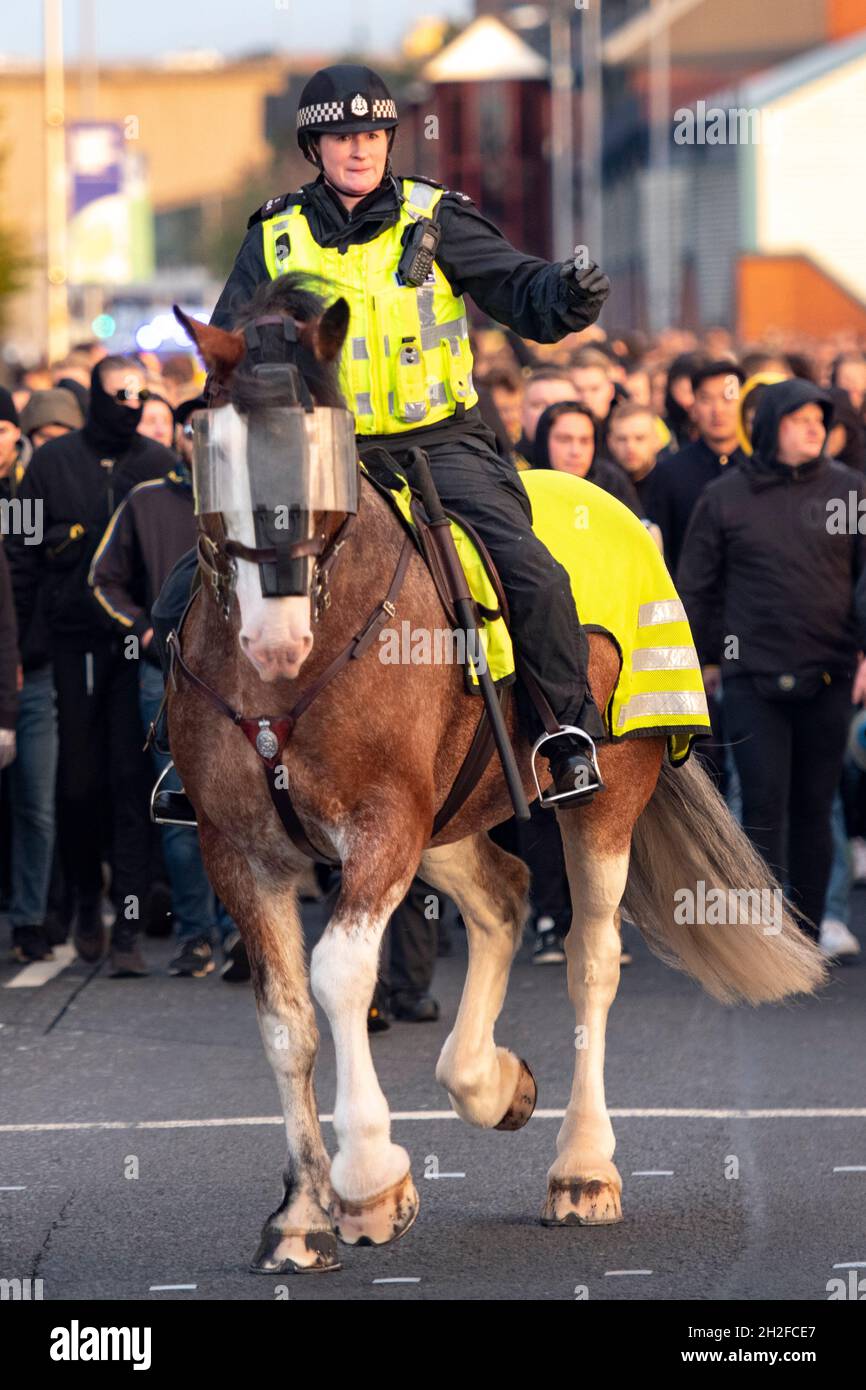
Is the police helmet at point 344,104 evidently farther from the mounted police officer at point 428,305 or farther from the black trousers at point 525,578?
the black trousers at point 525,578

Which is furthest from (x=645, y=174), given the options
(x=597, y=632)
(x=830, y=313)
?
(x=597, y=632)

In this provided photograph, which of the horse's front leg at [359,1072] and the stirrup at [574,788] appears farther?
the stirrup at [574,788]

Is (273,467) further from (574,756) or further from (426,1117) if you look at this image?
(426,1117)

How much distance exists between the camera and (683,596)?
10812 millimetres

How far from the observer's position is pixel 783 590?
34.9 ft

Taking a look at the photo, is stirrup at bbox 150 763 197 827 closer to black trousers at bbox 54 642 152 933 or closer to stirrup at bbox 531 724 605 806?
stirrup at bbox 531 724 605 806

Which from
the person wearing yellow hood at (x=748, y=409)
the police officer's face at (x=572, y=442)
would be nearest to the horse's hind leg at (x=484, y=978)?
the police officer's face at (x=572, y=442)

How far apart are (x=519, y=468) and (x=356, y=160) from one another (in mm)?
4337

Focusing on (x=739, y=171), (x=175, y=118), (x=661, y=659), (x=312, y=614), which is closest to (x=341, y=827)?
(x=312, y=614)

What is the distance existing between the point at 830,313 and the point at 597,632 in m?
49.8

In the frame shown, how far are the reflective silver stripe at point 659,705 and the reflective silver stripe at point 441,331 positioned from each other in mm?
1265

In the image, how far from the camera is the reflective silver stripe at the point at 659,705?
7250 mm

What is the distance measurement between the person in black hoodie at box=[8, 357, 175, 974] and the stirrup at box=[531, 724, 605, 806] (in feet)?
14.9

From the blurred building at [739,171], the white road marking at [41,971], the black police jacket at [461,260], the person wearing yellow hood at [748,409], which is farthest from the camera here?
the blurred building at [739,171]
